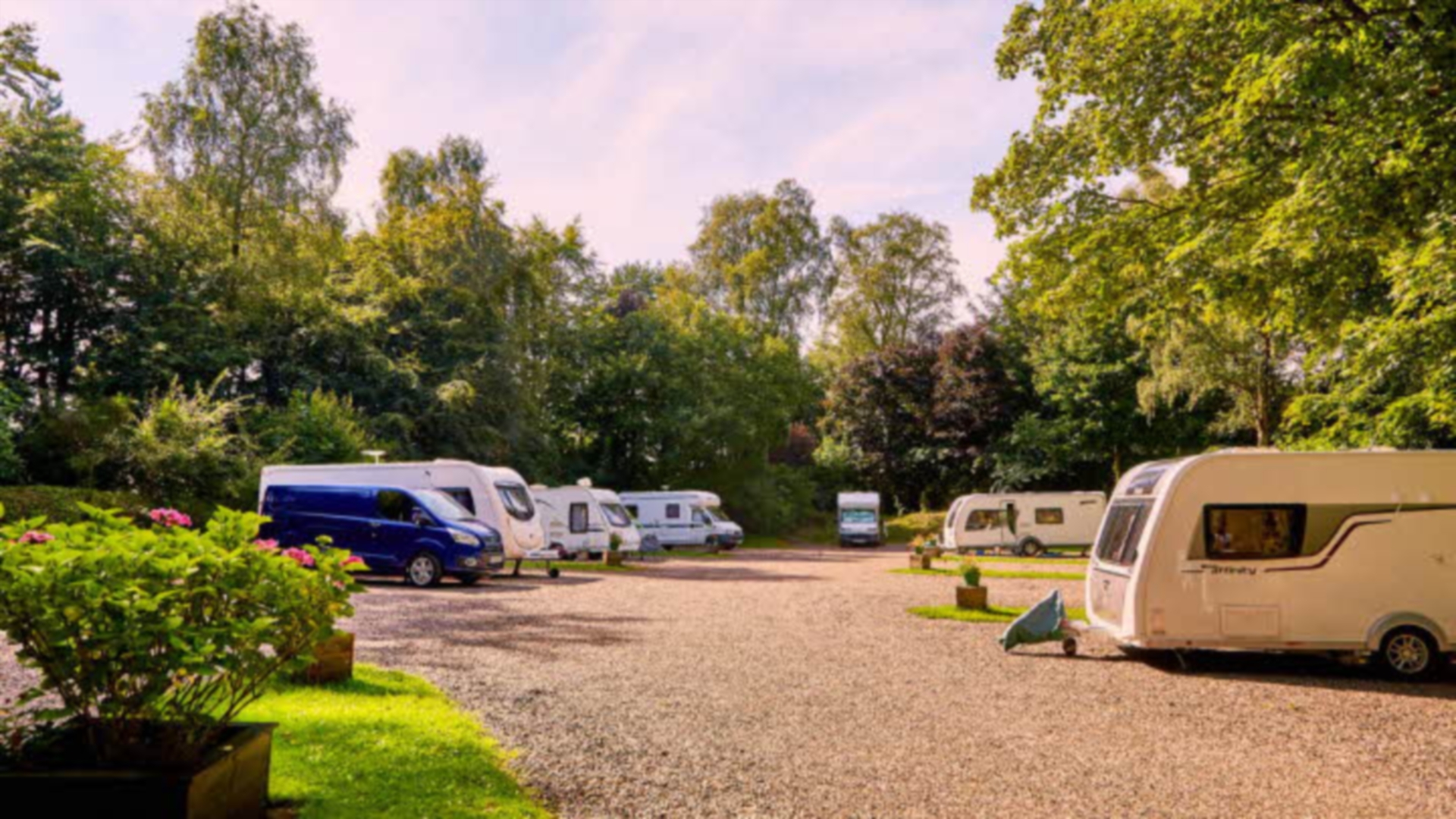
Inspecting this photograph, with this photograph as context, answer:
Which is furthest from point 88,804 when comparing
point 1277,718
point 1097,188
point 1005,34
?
point 1005,34

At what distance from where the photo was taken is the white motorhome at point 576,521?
24562mm

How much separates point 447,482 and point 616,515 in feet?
28.3

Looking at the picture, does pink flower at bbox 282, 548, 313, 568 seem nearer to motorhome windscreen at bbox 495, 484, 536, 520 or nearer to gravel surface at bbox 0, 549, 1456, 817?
gravel surface at bbox 0, 549, 1456, 817

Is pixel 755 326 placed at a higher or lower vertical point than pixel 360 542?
higher

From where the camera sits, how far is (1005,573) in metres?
21.4

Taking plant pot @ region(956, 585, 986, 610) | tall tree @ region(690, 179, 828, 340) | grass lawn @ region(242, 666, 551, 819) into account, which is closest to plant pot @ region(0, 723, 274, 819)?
grass lawn @ region(242, 666, 551, 819)

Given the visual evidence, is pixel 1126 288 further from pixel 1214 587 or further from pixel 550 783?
pixel 550 783

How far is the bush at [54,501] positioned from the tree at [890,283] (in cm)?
3579

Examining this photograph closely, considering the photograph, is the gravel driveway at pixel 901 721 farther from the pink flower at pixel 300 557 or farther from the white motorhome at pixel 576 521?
the white motorhome at pixel 576 521

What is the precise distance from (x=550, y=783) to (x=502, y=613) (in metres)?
7.83

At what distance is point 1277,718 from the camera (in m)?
6.96

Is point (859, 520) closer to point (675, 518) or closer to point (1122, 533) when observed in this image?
point (675, 518)

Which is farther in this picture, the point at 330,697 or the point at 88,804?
the point at 330,697

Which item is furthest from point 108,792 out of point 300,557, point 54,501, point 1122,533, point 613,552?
point 613,552
